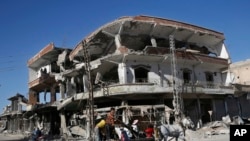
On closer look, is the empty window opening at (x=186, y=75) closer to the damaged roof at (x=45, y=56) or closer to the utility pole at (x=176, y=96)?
the utility pole at (x=176, y=96)

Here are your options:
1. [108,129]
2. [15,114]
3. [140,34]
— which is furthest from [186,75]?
[15,114]

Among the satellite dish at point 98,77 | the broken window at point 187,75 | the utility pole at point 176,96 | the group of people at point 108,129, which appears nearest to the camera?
the group of people at point 108,129

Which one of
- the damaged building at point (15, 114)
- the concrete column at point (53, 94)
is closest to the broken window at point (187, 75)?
the concrete column at point (53, 94)

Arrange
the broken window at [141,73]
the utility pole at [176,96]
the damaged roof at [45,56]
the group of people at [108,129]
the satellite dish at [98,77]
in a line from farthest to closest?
the damaged roof at [45,56] → the satellite dish at [98,77] → the broken window at [141,73] → the utility pole at [176,96] → the group of people at [108,129]

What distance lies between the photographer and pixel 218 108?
112ft

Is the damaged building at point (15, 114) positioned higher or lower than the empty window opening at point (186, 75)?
lower

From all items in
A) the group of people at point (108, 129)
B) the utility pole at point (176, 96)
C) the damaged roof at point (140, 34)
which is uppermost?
the damaged roof at point (140, 34)

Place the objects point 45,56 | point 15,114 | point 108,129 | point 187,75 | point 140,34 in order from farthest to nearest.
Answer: point 15,114 < point 45,56 < point 187,75 < point 140,34 < point 108,129

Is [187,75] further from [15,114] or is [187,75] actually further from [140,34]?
[15,114]

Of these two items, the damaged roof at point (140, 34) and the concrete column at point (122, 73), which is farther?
the damaged roof at point (140, 34)

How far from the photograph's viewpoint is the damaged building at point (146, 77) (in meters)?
27.7

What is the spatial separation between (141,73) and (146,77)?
677 millimetres

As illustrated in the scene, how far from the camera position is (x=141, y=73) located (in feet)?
101

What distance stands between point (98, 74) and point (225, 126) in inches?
525
